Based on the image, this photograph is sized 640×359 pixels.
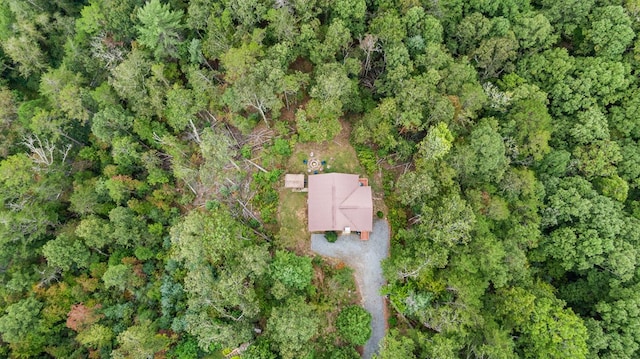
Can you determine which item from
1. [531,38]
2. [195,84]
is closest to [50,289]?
[195,84]

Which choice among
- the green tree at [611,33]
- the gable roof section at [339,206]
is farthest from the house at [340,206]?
the green tree at [611,33]

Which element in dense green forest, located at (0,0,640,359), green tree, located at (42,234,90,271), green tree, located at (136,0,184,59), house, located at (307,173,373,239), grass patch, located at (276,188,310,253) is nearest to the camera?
dense green forest, located at (0,0,640,359)

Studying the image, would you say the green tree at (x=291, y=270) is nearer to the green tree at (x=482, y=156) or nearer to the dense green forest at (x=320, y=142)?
the dense green forest at (x=320, y=142)

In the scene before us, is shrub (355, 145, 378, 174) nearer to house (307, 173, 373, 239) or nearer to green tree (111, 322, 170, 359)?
house (307, 173, 373, 239)

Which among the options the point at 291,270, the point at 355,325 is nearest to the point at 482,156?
the point at 355,325

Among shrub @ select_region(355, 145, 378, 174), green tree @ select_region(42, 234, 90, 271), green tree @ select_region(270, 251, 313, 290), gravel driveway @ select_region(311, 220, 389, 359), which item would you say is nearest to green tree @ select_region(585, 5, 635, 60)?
shrub @ select_region(355, 145, 378, 174)
